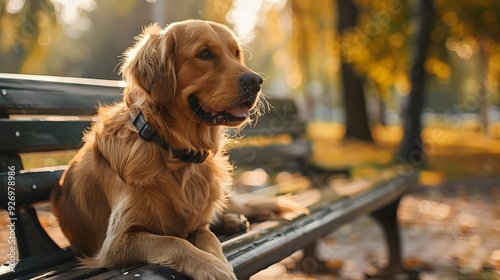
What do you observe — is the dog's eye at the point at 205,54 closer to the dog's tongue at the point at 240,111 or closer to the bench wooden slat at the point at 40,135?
the dog's tongue at the point at 240,111

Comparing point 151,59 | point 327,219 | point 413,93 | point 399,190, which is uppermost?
point 151,59

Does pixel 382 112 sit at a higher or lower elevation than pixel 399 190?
lower

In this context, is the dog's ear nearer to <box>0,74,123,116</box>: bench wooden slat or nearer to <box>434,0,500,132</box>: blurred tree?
<box>0,74,123,116</box>: bench wooden slat

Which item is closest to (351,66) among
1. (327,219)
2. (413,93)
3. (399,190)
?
(413,93)

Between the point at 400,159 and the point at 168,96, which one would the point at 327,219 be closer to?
the point at 168,96

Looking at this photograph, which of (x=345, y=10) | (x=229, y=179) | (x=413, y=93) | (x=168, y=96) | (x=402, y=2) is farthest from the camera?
(x=345, y=10)

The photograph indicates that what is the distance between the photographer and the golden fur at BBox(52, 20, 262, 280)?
2.16m

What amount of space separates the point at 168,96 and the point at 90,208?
0.62 meters

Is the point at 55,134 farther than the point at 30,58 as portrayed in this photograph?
No

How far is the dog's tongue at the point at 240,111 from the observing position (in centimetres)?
236

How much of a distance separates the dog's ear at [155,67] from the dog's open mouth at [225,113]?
0.12 m

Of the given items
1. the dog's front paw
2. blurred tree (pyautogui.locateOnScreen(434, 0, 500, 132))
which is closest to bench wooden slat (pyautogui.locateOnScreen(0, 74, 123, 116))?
the dog's front paw

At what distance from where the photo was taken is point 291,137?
211 inches

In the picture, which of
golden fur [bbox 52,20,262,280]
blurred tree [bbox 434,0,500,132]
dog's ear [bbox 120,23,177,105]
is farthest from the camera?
blurred tree [bbox 434,0,500,132]
